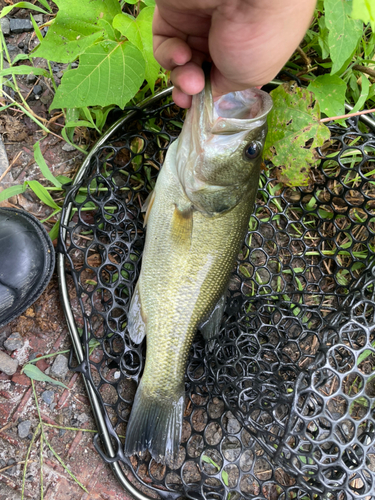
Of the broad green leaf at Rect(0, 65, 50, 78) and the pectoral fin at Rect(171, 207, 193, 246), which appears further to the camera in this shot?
the broad green leaf at Rect(0, 65, 50, 78)

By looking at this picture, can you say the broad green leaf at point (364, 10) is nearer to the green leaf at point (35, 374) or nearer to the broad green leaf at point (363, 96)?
the broad green leaf at point (363, 96)

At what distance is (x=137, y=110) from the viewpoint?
7.81 ft

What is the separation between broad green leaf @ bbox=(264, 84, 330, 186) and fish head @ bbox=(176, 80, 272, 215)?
39 centimetres

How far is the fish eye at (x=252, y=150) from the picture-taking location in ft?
6.27

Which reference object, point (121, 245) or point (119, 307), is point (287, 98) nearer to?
point (121, 245)

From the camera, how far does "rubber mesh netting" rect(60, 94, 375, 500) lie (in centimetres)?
232

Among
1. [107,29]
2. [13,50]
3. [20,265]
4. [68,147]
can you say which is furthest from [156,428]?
[13,50]

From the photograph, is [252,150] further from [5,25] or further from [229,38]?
[5,25]

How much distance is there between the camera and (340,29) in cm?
196

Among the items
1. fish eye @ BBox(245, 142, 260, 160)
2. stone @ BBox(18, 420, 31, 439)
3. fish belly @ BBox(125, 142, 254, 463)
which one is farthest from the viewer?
stone @ BBox(18, 420, 31, 439)

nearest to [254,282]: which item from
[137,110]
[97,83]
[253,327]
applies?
[253,327]

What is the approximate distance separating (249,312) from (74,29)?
2093mm

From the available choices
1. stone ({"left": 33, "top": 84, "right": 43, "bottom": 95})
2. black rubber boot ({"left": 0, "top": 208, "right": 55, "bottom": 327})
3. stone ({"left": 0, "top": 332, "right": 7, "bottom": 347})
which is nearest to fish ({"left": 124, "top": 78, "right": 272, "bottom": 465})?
black rubber boot ({"left": 0, "top": 208, "right": 55, "bottom": 327})

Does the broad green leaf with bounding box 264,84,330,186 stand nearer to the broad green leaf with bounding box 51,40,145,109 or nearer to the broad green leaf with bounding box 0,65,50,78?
the broad green leaf with bounding box 51,40,145,109
